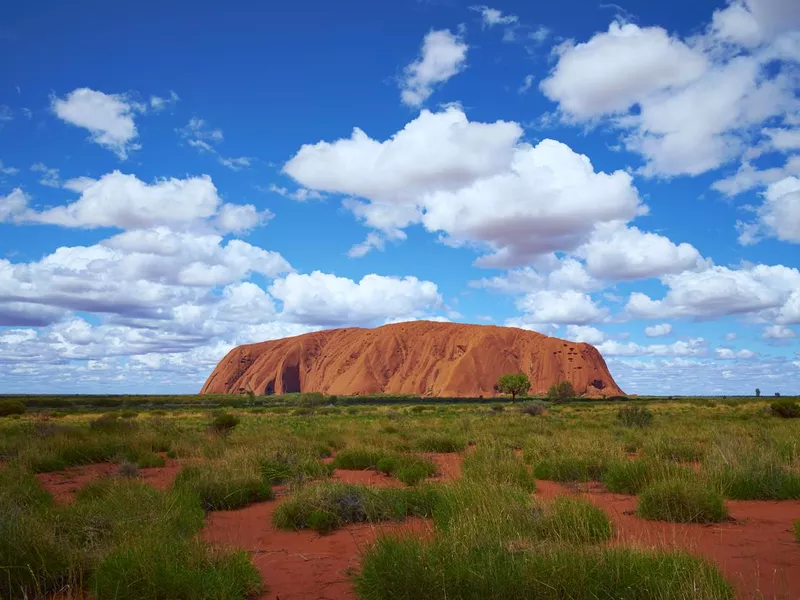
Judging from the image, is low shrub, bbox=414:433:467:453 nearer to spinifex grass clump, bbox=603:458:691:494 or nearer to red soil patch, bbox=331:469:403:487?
red soil patch, bbox=331:469:403:487

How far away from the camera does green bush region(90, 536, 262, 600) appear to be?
4.68 metres

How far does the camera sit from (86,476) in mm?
13266

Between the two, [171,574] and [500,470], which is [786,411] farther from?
[171,574]

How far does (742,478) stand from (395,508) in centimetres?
635

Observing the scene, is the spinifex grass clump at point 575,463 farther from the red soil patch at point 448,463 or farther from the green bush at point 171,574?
the green bush at point 171,574

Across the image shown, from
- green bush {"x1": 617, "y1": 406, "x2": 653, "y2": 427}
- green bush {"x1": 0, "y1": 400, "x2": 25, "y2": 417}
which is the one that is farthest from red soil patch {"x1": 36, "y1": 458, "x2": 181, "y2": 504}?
green bush {"x1": 0, "y1": 400, "x2": 25, "y2": 417}

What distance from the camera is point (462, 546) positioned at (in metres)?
5.08

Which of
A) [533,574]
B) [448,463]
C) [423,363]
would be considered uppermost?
[423,363]

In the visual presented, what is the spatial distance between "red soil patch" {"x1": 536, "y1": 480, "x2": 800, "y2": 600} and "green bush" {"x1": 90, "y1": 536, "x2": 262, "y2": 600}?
369 centimetres

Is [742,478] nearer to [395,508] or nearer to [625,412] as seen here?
[395,508]

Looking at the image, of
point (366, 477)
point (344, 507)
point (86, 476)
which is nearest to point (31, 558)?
point (344, 507)

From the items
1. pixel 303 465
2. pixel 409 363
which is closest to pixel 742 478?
pixel 303 465

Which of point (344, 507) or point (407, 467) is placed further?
point (407, 467)

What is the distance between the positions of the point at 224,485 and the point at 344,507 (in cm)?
275
